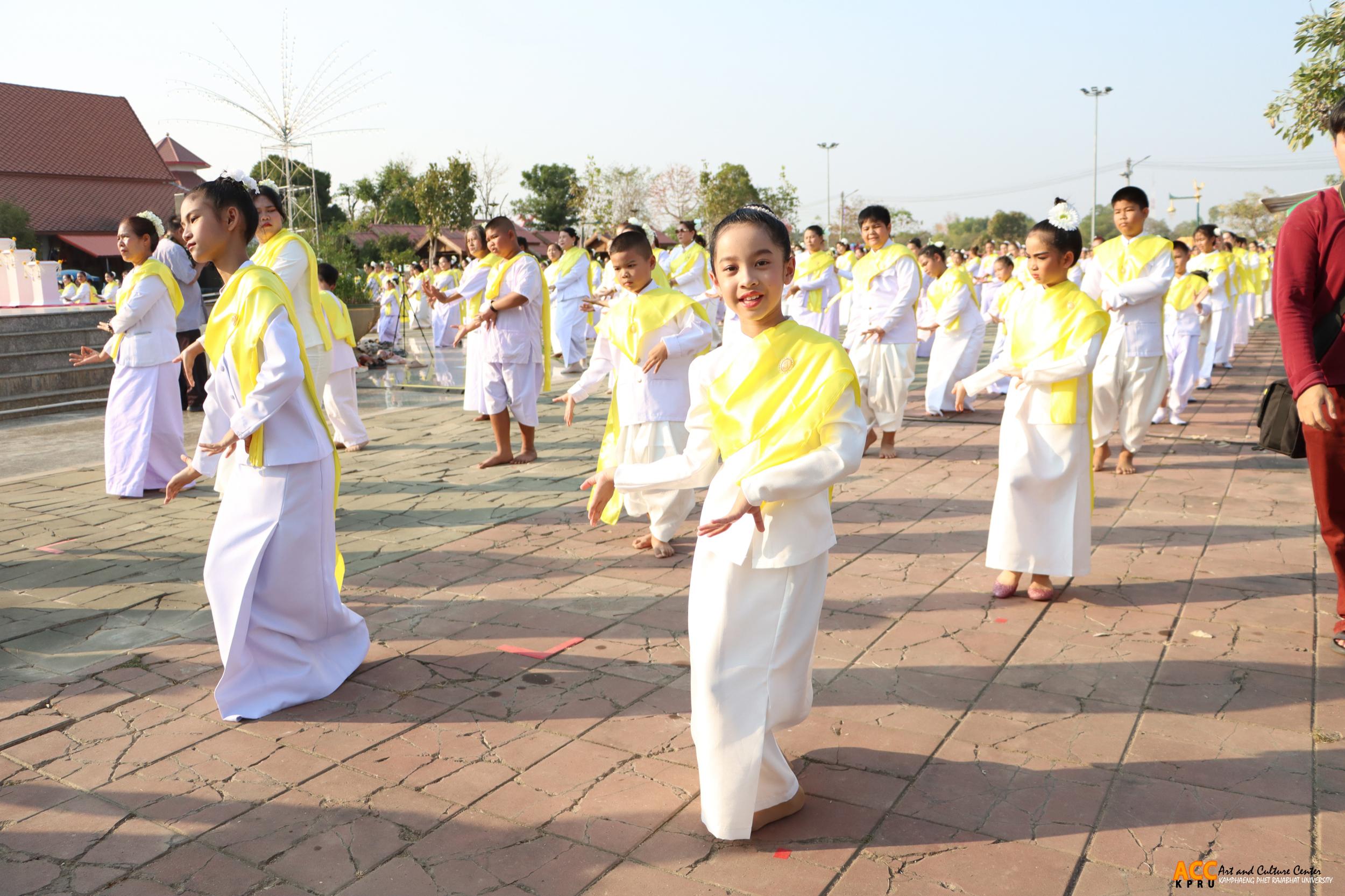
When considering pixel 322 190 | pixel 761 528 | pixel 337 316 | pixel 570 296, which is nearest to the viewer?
pixel 761 528

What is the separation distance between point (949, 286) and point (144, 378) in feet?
27.6

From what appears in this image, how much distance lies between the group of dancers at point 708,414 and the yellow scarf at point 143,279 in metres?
0.03

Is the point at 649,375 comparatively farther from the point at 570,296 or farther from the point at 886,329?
the point at 570,296

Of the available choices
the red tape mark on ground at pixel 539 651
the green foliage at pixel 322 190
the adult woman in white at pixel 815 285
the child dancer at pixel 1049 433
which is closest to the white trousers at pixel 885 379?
the adult woman in white at pixel 815 285

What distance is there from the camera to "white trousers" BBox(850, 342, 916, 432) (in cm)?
870

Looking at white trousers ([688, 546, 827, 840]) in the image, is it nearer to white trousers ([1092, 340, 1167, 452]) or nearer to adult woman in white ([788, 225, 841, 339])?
white trousers ([1092, 340, 1167, 452])

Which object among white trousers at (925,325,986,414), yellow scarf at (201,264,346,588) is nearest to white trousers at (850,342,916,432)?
white trousers at (925,325,986,414)

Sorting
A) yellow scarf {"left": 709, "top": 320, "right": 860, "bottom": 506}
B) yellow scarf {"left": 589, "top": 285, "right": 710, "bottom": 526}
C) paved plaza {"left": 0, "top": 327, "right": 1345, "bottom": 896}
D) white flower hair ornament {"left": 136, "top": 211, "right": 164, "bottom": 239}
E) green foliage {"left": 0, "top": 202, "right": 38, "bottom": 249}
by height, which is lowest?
paved plaza {"left": 0, "top": 327, "right": 1345, "bottom": 896}

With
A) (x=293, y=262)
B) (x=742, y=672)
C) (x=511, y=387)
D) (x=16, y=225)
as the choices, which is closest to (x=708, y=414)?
(x=742, y=672)

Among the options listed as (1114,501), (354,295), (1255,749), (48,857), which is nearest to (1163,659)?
(1255,749)

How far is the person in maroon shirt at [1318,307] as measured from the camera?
3.86 metres

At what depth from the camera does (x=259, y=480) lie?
12.6 feet

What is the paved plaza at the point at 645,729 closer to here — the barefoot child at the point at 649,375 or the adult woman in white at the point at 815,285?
the barefoot child at the point at 649,375

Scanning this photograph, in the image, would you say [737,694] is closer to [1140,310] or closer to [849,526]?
[849,526]
